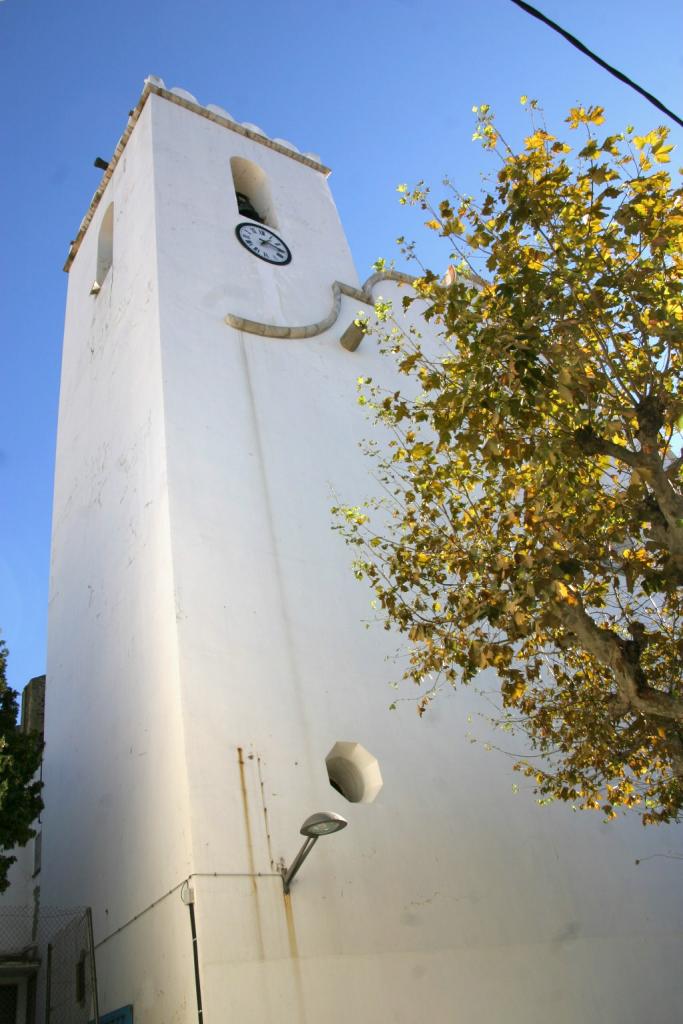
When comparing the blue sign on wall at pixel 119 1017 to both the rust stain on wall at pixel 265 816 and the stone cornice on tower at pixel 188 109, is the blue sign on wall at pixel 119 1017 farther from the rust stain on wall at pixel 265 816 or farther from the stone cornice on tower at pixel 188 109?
the stone cornice on tower at pixel 188 109

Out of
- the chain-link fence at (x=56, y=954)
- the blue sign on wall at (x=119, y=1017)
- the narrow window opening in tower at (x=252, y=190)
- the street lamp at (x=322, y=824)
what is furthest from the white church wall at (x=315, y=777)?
the narrow window opening in tower at (x=252, y=190)

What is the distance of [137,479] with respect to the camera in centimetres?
1046

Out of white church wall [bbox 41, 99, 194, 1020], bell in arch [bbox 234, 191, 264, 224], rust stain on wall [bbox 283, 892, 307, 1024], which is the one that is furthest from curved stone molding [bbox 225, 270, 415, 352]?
rust stain on wall [bbox 283, 892, 307, 1024]

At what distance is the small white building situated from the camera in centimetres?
725

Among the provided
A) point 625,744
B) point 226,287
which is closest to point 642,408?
point 625,744

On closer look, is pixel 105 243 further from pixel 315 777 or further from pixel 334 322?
pixel 315 777

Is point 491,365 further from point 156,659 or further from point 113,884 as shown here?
point 113,884

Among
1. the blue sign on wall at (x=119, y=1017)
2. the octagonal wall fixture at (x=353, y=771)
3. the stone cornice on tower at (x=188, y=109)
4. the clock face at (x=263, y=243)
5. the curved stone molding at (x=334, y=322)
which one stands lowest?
the blue sign on wall at (x=119, y=1017)

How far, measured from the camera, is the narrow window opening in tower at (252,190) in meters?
15.7

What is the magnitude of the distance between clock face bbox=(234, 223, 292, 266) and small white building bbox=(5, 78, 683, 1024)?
0.38 m

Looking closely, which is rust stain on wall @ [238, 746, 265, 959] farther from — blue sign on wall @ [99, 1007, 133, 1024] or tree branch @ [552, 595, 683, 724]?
tree branch @ [552, 595, 683, 724]

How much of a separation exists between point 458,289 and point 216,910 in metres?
5.24

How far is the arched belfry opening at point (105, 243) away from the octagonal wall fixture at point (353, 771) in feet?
34.6

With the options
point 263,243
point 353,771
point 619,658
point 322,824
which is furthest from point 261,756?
point 263,243
